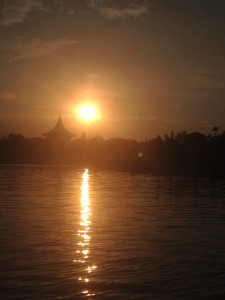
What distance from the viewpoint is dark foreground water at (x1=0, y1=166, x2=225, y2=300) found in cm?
862

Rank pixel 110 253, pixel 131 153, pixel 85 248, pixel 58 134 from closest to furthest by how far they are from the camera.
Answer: pixel 110 253 < pixel 85 248 < pixel 131 153 < pixel 58 134

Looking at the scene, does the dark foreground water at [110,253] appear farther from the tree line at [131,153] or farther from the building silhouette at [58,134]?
the building silhouette at [58,134]

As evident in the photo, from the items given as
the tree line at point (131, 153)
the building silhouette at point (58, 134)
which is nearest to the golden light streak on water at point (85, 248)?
the tree line at point (131, 153)

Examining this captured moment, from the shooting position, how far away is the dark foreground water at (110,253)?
8.62m

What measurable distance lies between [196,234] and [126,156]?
74583 millimetres

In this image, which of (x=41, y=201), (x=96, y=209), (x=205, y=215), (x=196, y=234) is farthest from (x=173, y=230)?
(x=41, y=201)

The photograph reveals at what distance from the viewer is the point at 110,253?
11.6 metres

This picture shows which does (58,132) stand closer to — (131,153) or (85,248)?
(131,153)

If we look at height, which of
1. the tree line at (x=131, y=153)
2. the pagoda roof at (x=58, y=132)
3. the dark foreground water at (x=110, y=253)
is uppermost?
the pagoda roof at (x=58, y=132)

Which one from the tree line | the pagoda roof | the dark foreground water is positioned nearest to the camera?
the dark foreground water

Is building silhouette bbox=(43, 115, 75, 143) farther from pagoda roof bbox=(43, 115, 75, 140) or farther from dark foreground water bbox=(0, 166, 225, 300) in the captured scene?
dark foreground water bbox=(0, 166, 225, 300)

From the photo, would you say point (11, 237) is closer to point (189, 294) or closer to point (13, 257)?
A: point (13, 257)

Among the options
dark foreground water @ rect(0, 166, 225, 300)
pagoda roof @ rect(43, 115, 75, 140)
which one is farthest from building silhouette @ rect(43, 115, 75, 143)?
dark foreground water @ rect(0, 166, 225, 300)

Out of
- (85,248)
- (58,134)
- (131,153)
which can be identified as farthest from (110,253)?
(58,134)
